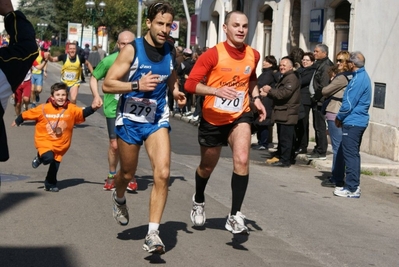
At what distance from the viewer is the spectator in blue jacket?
38.3 feet

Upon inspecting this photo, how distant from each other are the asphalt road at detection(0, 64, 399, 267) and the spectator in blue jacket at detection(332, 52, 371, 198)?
0.99 ft

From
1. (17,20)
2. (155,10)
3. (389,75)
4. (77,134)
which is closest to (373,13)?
(389,75)

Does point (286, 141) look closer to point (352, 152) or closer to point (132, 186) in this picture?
point (352, 152)

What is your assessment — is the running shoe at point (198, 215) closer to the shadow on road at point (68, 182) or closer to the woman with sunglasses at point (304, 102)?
the shadow on road at point (68, 182)

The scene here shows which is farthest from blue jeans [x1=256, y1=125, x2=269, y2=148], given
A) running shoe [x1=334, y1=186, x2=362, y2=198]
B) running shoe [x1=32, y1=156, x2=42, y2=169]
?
running shoe [x1=32, y1=156, x2=42, y2=169]

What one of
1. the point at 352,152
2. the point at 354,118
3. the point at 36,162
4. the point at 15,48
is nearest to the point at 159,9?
the point at 15,48

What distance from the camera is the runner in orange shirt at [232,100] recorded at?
26.1ft

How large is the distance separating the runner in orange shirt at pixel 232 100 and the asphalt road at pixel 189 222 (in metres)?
0.63

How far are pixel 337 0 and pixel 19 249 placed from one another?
50.4 ft

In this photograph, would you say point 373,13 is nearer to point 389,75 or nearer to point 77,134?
point 389,75

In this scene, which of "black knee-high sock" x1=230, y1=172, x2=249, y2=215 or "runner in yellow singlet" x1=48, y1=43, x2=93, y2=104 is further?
"runner in yellow singlet" x1=48, y1=43, x2=93, y2=104

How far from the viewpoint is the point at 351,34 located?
19.9m

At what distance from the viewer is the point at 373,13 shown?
61.2 ft

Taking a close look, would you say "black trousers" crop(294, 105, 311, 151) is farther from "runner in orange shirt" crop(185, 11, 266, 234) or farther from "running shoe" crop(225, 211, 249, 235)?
"running shoe" crop(225, 211, 249, 235)
